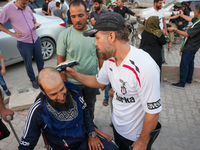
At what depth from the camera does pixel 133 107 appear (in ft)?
5.06

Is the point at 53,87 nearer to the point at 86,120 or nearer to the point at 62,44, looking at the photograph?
the point at 86,120

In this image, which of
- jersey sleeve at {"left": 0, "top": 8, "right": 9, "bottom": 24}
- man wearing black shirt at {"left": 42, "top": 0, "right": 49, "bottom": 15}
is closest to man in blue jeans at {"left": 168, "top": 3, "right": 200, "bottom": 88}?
jersey sleeve at {"left": 0, "top": 8, "right": 9, "bottom": 24}

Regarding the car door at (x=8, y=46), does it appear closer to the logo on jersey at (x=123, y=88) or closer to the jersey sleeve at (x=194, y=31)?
the logo on jersey at (x=123, y=88)

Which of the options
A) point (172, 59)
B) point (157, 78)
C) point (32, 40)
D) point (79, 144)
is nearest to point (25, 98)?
point (32, 40)

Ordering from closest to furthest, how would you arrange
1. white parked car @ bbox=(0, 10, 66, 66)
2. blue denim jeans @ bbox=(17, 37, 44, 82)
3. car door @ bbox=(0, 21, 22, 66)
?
blue denim jeans @ bbox=(17, 37, 44, 82), car door @ bbox=(0, 21, 22, 66), white parked car @ bbox=(0, 10, 66, 66)

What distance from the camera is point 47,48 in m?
5.93

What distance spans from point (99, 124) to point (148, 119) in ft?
6.71

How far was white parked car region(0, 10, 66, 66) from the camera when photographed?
483cm

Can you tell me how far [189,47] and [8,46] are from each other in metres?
5.11

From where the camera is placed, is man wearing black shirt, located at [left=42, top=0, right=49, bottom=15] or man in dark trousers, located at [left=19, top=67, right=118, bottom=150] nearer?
man in dark trousers, located at [left=19, top=67, right=118, bottom=150]

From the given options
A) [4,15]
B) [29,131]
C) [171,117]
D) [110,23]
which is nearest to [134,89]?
[110,23]

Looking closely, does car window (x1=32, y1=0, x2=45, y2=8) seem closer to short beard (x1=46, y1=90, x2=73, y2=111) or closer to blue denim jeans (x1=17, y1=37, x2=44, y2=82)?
blue denim jeans (x1=17, y1=37, x2=44, y2=82)

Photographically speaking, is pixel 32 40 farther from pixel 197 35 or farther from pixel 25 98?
pixel 197 35

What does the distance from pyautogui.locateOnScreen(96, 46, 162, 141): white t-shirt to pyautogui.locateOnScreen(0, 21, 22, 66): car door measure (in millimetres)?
4251
